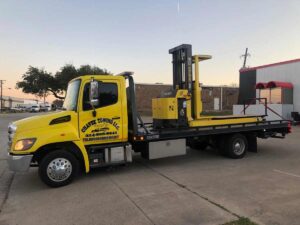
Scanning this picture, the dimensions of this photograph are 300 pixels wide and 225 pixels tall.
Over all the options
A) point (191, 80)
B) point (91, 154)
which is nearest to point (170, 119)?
point (191, 80)

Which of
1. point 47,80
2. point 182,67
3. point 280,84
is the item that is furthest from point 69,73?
point 182,67

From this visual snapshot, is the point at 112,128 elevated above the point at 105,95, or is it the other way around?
the point at 105,95

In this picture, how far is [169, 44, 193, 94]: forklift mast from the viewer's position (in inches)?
345

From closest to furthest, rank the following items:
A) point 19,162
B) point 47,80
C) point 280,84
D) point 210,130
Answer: point 19,162 → point 210,130 → point 280,84 → point 47,80

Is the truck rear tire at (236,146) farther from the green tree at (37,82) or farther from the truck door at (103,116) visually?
the green tree at (37,82)

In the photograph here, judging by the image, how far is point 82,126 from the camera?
7.10m

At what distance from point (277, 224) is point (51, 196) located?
4.40m

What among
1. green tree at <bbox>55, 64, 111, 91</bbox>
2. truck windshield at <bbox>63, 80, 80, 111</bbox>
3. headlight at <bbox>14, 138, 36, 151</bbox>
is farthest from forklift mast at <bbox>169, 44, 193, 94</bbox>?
green tree at <bbox>55, 64, 111, 91</bbox>

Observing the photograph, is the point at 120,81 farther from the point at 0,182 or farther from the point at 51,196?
the point at 0,182

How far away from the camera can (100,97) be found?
7301 mm

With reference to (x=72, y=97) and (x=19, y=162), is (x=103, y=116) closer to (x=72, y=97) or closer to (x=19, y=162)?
(x=72, y=97)

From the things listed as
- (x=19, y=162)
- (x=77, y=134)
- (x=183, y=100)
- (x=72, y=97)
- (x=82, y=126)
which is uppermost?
(x=72, y=97)

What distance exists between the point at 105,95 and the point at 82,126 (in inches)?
38.5

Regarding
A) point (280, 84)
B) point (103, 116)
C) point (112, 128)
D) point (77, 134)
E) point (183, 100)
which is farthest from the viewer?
point (280, 84)
